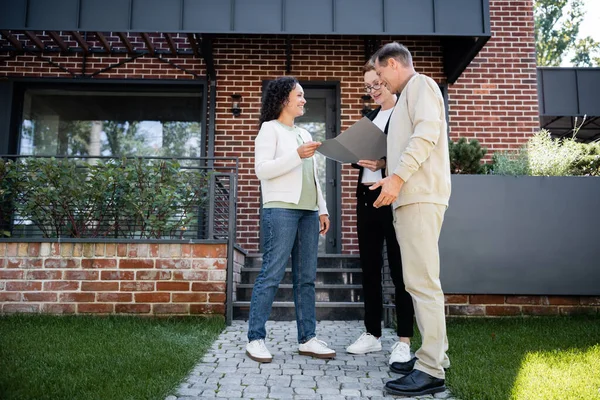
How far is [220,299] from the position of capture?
→ 466cm

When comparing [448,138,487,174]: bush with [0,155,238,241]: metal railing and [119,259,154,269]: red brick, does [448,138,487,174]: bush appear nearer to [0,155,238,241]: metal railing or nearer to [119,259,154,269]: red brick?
[0,155,238,241]: metal railing

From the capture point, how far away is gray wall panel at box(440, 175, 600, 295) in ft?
14.9

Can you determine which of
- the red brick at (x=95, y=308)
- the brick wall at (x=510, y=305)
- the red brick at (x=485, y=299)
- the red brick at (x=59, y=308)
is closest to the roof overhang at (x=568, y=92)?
the brick wall at (x=510, y=305)

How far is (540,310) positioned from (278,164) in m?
3.04

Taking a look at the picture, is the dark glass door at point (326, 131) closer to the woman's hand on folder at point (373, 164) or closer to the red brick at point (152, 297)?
the red brick at point (152, 297)

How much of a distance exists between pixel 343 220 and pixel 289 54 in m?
2.48

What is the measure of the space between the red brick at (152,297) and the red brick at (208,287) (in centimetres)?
25

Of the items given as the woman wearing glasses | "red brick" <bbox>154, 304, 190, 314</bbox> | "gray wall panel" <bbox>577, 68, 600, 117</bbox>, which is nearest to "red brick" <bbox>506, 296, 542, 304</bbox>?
the woman wearing glasses

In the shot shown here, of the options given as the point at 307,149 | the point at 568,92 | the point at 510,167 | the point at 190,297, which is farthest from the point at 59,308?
the point at 568,92

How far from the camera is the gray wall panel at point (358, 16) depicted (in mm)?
6137

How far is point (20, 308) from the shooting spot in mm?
4613

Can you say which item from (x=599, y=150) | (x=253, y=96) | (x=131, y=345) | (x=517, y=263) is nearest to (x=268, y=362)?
(x=131, y=345)

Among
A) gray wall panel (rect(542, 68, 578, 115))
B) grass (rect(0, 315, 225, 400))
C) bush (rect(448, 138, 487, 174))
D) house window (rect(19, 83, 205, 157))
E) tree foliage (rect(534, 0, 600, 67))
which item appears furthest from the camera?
tree foliage (rect(534, 0, 600, 67))

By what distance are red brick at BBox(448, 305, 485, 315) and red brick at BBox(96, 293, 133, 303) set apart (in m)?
2.95
